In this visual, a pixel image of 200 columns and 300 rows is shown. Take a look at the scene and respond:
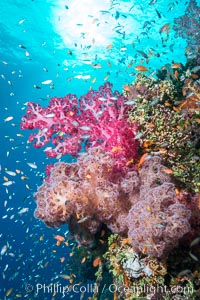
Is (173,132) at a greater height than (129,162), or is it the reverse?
(173,132)

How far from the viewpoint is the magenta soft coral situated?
17.3ft

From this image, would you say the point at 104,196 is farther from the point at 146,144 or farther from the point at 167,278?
the point at 167,278

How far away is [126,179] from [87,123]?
1.60 m

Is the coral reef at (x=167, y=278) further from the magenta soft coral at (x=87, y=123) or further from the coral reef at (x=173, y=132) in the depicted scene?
the magenta soft coral at (x=87, y=123)

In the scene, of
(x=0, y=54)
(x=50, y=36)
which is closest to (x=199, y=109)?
(x=50, y=36)

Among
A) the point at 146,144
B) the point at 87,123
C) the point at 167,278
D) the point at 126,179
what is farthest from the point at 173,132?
the point at 167,278

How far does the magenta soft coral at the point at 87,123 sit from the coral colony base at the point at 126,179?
2 cm

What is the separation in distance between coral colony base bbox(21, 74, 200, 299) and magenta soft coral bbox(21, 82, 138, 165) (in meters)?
0.02

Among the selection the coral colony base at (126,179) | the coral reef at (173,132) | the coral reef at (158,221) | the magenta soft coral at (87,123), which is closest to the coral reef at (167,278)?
the coral colony base at (126,179)

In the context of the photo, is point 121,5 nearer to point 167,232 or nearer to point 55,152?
point 55,152

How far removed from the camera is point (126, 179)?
4918mm

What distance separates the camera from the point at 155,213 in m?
3.93

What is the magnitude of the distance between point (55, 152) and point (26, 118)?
105cm

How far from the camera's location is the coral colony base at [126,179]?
4.10 metres
